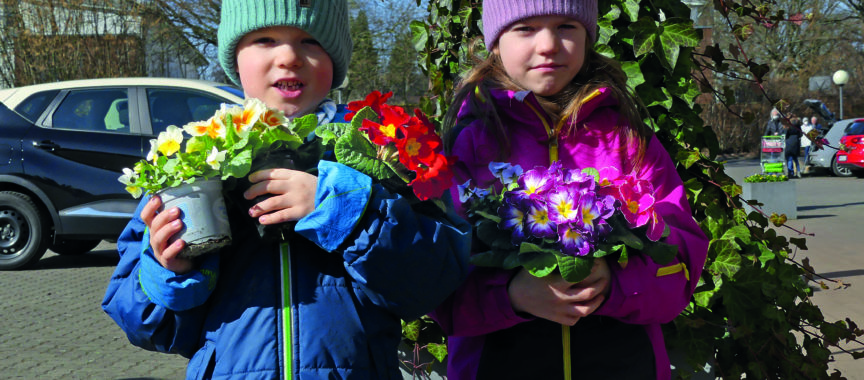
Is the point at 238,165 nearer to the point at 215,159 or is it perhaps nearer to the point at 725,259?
the point at 215,159

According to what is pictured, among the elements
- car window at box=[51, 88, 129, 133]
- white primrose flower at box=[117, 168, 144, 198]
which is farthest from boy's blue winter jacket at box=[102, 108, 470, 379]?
car window at box=[51, 88, 129, 133]

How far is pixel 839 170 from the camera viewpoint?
2130 cm

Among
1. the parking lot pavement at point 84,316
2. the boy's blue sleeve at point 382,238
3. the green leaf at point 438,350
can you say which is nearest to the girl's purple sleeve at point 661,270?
the boy's blue sleeve at point 382,238

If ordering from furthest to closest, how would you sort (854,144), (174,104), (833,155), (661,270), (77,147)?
(833,155)
(854,144)
(174,104)
(77,147)
(661,270)

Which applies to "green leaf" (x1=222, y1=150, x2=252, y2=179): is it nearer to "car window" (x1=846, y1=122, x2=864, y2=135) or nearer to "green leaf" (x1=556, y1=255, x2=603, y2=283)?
"green leaf" (x1=556, y1=255, x2=603, y2=283)

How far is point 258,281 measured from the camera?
1545 mm

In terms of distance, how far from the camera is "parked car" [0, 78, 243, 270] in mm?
8125

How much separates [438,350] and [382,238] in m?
1.47

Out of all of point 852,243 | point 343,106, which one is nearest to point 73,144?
point 343,106

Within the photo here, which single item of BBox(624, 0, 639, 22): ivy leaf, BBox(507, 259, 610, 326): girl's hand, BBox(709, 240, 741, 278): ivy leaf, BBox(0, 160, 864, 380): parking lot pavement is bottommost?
BBox(0, 160, 864, 380): parking lot pavement

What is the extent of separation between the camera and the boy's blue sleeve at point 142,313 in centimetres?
155

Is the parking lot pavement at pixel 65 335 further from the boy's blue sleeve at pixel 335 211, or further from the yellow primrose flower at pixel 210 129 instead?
the boy's blue sleeve at pixel 335 211

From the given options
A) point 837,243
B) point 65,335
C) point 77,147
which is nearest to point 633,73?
point 65,335

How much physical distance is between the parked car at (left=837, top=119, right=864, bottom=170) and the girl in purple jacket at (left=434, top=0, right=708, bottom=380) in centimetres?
1922
